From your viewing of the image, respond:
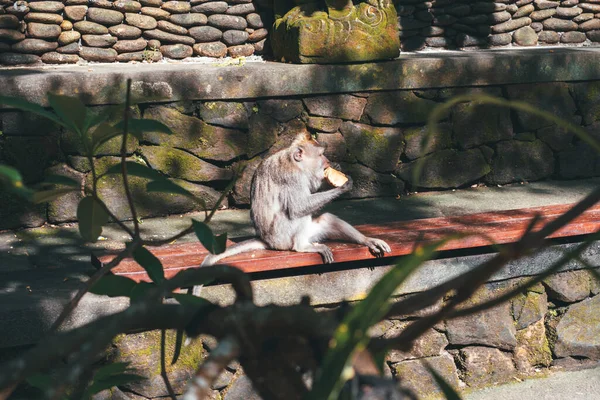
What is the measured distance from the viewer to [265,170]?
407 cm

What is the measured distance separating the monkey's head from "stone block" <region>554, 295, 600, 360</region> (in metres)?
1.65

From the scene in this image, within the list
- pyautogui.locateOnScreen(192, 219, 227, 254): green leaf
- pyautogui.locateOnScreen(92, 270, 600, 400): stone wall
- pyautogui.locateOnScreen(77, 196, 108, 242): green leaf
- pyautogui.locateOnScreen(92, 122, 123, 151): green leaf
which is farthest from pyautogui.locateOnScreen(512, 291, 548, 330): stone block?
pyautogui.locateOnScreen(92, 122, 123, 151): green leaf

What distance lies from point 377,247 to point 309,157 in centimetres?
58

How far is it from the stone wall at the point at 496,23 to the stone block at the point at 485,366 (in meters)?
3.25

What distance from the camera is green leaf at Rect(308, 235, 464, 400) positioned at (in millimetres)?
771

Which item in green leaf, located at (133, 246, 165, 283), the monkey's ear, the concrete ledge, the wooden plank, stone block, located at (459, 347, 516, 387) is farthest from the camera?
the concrete ledge

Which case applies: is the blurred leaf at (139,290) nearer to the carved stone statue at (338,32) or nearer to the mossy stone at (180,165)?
the mossy stone at (180,165)

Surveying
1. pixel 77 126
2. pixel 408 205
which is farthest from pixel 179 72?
pixel 77 126

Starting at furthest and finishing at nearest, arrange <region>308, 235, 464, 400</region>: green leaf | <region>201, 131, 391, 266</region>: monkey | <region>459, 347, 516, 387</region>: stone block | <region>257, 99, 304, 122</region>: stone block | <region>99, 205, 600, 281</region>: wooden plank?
<region>257, 99, 304, 122</region>: stone block < <region>459, 347, 516, 387</region>: stone block < <region>201, 131, 391, 266</region>: monkey < <region>99, 205, 600, 281</region>: wooden plank < <region>308, 235, 464, 400</region>: green leaf

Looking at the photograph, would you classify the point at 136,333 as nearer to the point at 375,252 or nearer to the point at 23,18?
the point at 375,252

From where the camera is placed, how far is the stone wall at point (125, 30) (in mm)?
5887

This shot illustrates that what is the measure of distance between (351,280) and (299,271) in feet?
0.89

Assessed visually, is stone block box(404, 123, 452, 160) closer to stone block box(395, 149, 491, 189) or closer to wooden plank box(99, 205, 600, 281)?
stone block box(395, 149, 491, 189)

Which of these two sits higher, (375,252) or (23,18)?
(23,18)
